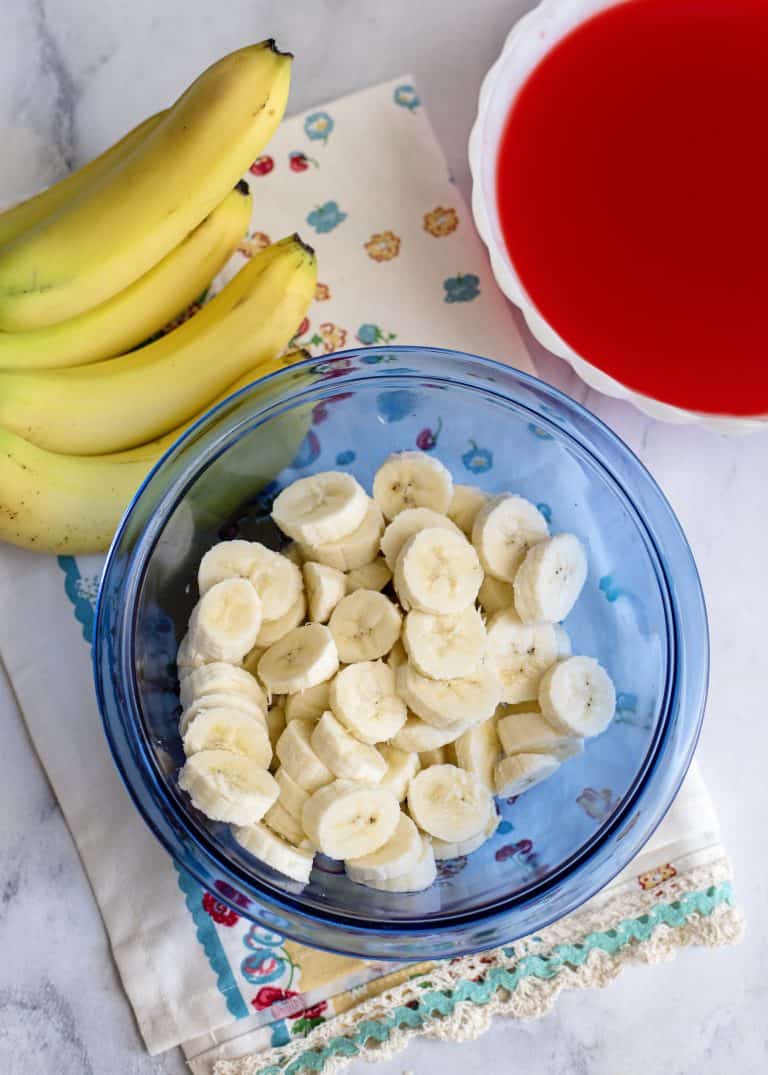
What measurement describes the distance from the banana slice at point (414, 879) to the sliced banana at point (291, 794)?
0.30 feet

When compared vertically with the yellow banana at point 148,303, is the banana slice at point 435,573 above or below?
below

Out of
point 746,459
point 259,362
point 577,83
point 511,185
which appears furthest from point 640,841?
point 577,83

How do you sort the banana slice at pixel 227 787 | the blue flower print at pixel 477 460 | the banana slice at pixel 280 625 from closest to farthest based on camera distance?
1. the banana slice at pixel 227 787
2. the banana slice at pixel 280 625
3. the blue flower print at pixel 477 460

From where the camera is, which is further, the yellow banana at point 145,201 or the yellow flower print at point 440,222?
the yellow flower print at point 440,222

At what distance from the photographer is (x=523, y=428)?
1124 mm

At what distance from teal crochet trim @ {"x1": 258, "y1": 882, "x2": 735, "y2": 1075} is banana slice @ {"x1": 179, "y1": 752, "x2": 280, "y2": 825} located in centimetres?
31

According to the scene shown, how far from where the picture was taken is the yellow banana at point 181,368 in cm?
105

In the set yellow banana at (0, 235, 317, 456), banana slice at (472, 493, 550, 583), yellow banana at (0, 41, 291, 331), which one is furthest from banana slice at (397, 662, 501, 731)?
yellow banana at (0, 41, 291, 331)

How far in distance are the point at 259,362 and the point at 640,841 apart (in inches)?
23.4

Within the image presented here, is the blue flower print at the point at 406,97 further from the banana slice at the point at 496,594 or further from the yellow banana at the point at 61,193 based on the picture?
the banana slice at the point at 496,594

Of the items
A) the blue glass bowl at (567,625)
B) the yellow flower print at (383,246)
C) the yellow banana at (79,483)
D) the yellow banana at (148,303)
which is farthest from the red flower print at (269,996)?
the yellow flower print at (383,246)

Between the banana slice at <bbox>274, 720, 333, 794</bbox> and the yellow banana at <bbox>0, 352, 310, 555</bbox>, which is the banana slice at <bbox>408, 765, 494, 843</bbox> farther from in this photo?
the yellow banana at <bbox>0, 352, 310, 555</bbox>

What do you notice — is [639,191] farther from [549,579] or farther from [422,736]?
[422,736]

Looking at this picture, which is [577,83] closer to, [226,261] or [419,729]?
[226,261]
